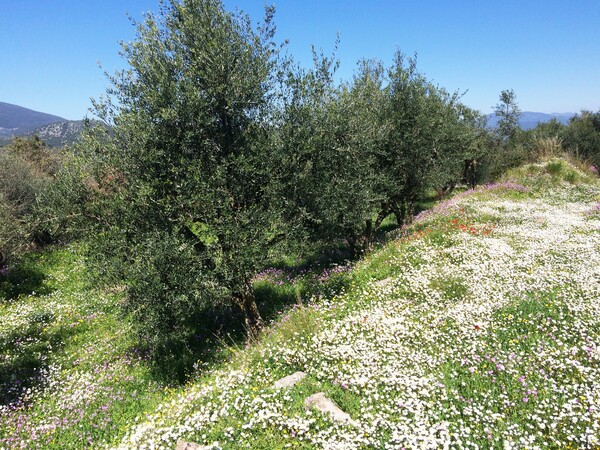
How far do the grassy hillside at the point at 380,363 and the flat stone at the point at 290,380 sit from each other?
195 mm

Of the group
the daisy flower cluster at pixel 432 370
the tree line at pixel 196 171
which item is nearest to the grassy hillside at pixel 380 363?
the daisy flower cluster at pixel 432 370

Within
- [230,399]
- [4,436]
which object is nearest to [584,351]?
[230,399]

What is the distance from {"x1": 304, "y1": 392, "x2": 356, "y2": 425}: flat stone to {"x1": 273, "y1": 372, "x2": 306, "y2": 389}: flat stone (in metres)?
0.71

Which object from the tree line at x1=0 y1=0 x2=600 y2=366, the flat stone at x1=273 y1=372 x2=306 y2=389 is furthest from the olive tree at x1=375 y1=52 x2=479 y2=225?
the flat stone at x1=273 y1=372 x2=306 y2=389

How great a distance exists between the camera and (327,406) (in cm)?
678

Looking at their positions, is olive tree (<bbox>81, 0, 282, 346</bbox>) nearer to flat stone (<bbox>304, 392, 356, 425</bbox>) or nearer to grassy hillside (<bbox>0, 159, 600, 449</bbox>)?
grassy hillside (<bbox>0, 159, 600, 449</bbox>)

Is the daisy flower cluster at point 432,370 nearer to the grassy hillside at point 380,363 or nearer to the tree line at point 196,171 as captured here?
the grassy hillside at point 380,363

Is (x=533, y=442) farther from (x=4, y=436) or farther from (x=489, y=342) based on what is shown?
(x=4, y=436)

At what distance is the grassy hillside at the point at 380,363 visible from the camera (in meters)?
6.27

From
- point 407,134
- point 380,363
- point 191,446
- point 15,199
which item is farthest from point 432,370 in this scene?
point 15,199

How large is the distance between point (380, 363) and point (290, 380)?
2.21 meters

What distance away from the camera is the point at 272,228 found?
10.7 meters

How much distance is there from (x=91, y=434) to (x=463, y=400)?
9233mm

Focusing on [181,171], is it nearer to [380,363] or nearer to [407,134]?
[380,363]
